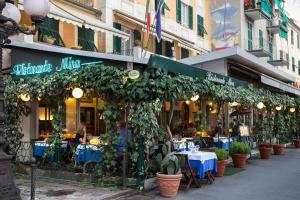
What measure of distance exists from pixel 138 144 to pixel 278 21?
32.1 m

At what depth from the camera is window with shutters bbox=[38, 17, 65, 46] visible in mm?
15445

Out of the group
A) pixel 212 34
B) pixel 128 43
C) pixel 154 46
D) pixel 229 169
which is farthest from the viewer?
pixel 212 34

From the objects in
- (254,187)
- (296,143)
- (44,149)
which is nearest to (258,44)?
(296,143)

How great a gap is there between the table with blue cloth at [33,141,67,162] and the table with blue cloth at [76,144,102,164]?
848 mm

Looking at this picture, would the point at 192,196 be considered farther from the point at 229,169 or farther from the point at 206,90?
the point at 229,169

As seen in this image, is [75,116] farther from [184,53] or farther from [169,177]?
[184,53]

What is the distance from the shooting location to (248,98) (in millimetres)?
14758

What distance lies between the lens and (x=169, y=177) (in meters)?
9.14

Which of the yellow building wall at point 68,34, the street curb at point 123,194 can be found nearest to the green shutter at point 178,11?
the yellow building wall at point 68,34

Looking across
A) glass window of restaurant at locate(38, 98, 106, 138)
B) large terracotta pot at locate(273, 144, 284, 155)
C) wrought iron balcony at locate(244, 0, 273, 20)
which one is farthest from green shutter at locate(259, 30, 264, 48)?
glass window of restaurant at locate(38, 98, 106, 138)

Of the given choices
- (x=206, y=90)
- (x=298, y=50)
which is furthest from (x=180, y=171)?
(x=298, y=50)

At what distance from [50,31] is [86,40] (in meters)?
2.06

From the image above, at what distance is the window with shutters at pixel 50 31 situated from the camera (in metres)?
15.4

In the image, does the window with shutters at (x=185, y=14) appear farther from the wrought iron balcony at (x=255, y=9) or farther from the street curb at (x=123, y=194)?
the street curb at (x=123, y=194)
